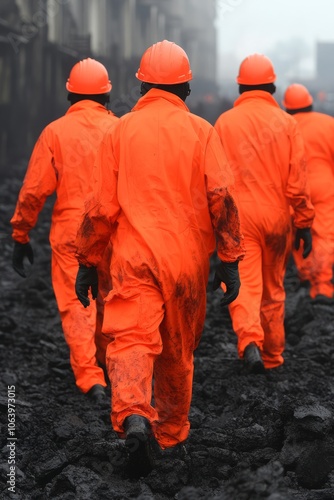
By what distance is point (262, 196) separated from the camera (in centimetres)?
596

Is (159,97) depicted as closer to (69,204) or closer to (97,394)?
(69,204)

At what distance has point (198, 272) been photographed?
13.4ft

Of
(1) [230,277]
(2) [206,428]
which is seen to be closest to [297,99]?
(2) [206,428]

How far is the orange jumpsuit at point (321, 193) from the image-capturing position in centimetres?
831

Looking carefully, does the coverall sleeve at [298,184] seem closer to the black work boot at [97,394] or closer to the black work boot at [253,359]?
the black work boot at [253,359]

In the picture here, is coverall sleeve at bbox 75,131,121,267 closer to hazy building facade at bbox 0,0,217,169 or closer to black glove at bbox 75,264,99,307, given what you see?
black glove at bbox 75,264,99,307

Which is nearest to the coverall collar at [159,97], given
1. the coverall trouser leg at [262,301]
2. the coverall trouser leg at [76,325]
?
the coverall trouser leg at [76,325]

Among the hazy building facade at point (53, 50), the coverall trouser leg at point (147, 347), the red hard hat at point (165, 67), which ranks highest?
the red hard hat at point (165, 67)

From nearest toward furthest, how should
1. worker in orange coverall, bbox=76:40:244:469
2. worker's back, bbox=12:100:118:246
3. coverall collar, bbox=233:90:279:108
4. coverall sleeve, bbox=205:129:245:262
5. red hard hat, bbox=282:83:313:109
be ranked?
worker in orange coverall, bbox=76:40:244:469 < coverall sleeve, bbox=205:129:245:262 < worker's back, bbox=12:100:118:246 < coverall collar, bbox=233:90:279:108 < red hard hat, bbox=282:83:313:109

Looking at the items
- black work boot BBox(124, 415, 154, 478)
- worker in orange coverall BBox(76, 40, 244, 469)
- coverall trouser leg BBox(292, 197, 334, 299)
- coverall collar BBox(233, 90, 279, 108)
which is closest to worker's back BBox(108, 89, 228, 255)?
worker in orange coverall BBox(76, 40, 244, 469)

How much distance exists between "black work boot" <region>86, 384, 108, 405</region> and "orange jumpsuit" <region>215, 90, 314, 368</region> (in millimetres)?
945

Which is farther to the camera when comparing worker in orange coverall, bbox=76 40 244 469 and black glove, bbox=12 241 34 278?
black glove, bbox=12 241 34 278

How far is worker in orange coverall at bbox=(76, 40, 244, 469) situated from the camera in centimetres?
389

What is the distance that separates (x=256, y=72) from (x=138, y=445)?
3.41m
